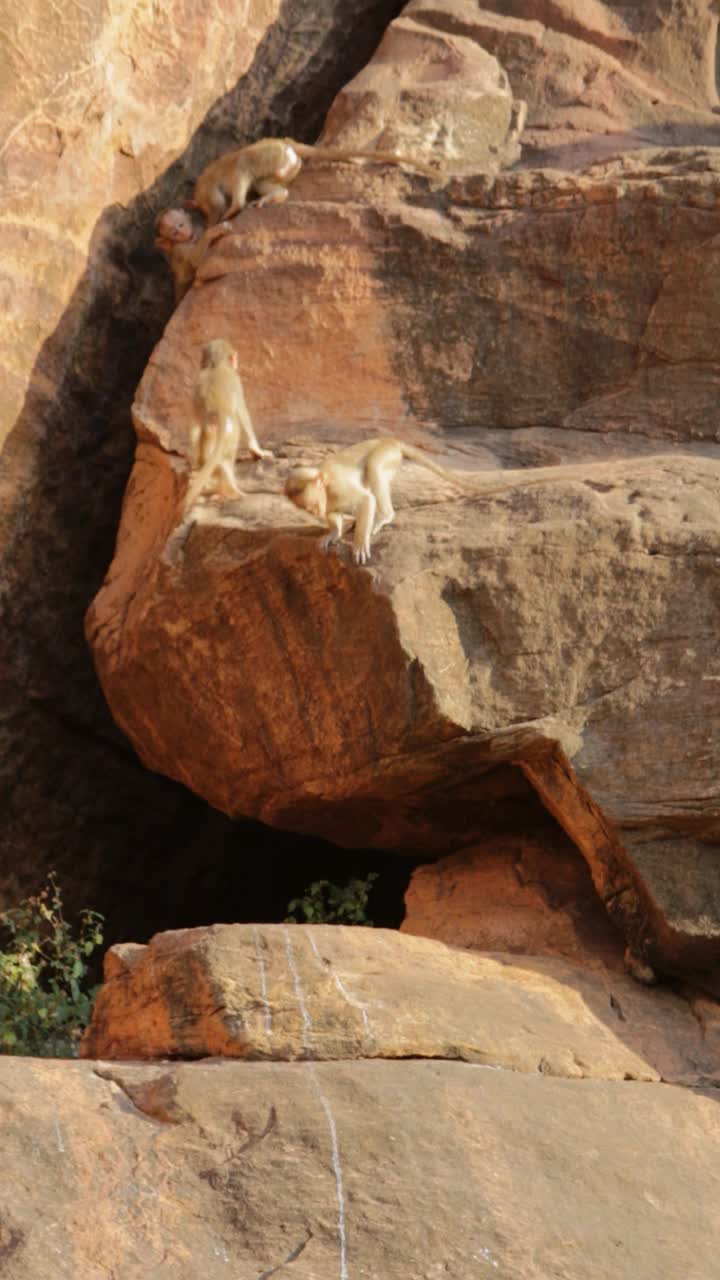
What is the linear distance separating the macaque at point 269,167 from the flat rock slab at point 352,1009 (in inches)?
183

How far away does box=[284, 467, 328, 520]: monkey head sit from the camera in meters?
8.65

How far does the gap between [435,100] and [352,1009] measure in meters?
6.01

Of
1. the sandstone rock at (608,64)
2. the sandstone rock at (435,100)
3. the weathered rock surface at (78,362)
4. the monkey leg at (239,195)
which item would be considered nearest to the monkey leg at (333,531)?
the weathered rock surface at (78,362)

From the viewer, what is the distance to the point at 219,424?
938 centimetres

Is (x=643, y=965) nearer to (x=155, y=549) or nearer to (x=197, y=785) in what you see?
(x=197, y=785)

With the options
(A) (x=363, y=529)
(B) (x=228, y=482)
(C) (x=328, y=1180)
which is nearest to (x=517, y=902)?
(A) (x=363, y=529)

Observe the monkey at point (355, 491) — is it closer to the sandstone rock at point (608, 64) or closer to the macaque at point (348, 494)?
the macaque at point (348, 494)

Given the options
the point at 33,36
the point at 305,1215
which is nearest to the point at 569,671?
the point at 305,1215

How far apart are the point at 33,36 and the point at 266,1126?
22.7ft

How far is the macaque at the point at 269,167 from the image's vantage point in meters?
10.6

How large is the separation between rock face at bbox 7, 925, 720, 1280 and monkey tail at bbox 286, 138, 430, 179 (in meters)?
4.68

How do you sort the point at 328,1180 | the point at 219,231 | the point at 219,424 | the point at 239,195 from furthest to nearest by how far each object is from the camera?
the point at 239,195 < the point at 219,231 < the point at 219,424 < the point at 328,1180

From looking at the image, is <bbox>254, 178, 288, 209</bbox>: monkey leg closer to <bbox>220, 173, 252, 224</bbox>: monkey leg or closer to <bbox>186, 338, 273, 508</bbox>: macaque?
<bbox>220, 173, 252, 224</bbox>: monkey leg

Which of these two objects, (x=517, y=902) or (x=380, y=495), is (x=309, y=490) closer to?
(x=380, y=495)
